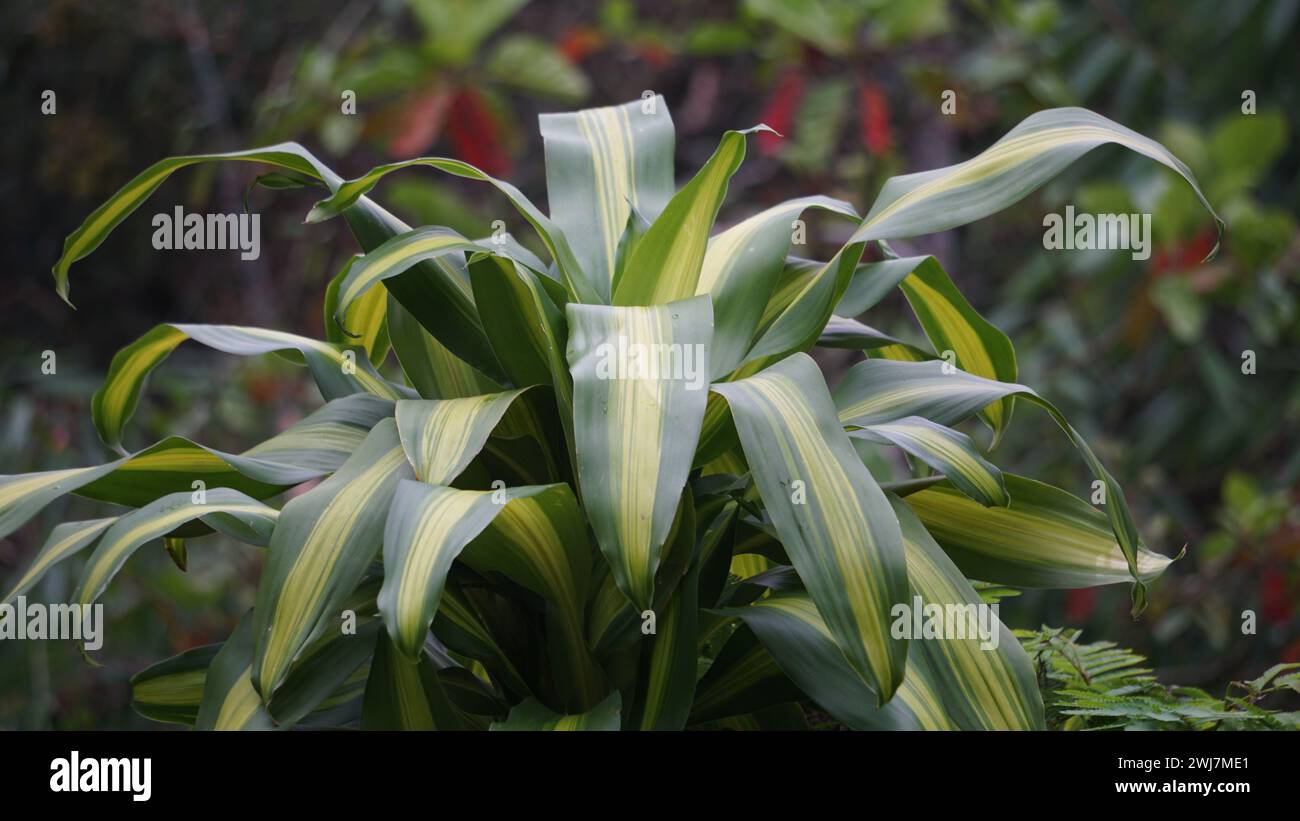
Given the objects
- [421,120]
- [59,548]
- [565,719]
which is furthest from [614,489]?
[421,120]

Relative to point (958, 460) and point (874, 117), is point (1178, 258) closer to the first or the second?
point (874, 117)

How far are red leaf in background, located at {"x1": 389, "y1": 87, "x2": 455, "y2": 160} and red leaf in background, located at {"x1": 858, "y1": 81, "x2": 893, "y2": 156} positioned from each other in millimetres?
895

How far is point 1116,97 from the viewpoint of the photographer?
322 centimetres

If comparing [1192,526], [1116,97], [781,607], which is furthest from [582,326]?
[1116,97]

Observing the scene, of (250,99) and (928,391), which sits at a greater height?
(250,99)

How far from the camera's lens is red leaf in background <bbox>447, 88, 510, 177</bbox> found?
8.39 feet

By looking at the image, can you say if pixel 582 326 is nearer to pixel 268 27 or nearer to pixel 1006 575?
pixel 1006 575

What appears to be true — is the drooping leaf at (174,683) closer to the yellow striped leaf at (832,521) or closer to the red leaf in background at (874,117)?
the yellow striped leaf at (832,521)

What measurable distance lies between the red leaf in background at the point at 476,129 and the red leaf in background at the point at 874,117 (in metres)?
0.79

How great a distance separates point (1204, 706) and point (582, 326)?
0.50 metres

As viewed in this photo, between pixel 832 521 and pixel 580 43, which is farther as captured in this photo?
pixel 580 43

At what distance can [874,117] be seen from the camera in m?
2.48

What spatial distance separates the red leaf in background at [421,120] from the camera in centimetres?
247

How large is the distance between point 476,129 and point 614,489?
6.92 ft
